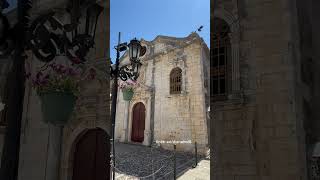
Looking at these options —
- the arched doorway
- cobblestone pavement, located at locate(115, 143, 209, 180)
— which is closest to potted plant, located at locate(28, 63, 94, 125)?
cobblestone pavement, located at locate(115, 143, 209, 180)

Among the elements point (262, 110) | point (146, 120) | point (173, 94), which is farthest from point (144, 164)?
point (262, 110)

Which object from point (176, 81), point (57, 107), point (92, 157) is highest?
point (176, 81)

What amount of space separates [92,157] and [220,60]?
299 centimetres

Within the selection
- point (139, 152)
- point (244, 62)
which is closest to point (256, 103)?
point (244, 62)

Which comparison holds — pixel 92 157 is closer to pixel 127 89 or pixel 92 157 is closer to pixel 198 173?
pixel 127 89

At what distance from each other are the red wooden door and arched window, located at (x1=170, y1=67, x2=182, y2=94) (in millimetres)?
9924

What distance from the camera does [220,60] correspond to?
570 cm

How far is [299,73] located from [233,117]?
1254 mm

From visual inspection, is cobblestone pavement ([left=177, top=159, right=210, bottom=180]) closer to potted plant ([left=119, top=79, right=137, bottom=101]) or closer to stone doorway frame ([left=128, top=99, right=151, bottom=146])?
stone doorway frame ([left=128, top=99, right=151, bottom=146])

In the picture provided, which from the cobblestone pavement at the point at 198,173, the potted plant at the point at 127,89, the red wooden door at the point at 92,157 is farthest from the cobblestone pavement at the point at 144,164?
the potted plant at the point at 127,89

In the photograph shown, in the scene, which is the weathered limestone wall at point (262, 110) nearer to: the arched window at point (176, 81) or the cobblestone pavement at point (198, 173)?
the cobblestone pavement at point (198, 173)

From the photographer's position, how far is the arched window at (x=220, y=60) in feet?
17.9

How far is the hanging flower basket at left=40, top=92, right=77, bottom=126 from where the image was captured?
3047 mm

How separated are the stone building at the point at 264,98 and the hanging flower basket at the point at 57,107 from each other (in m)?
2.65
